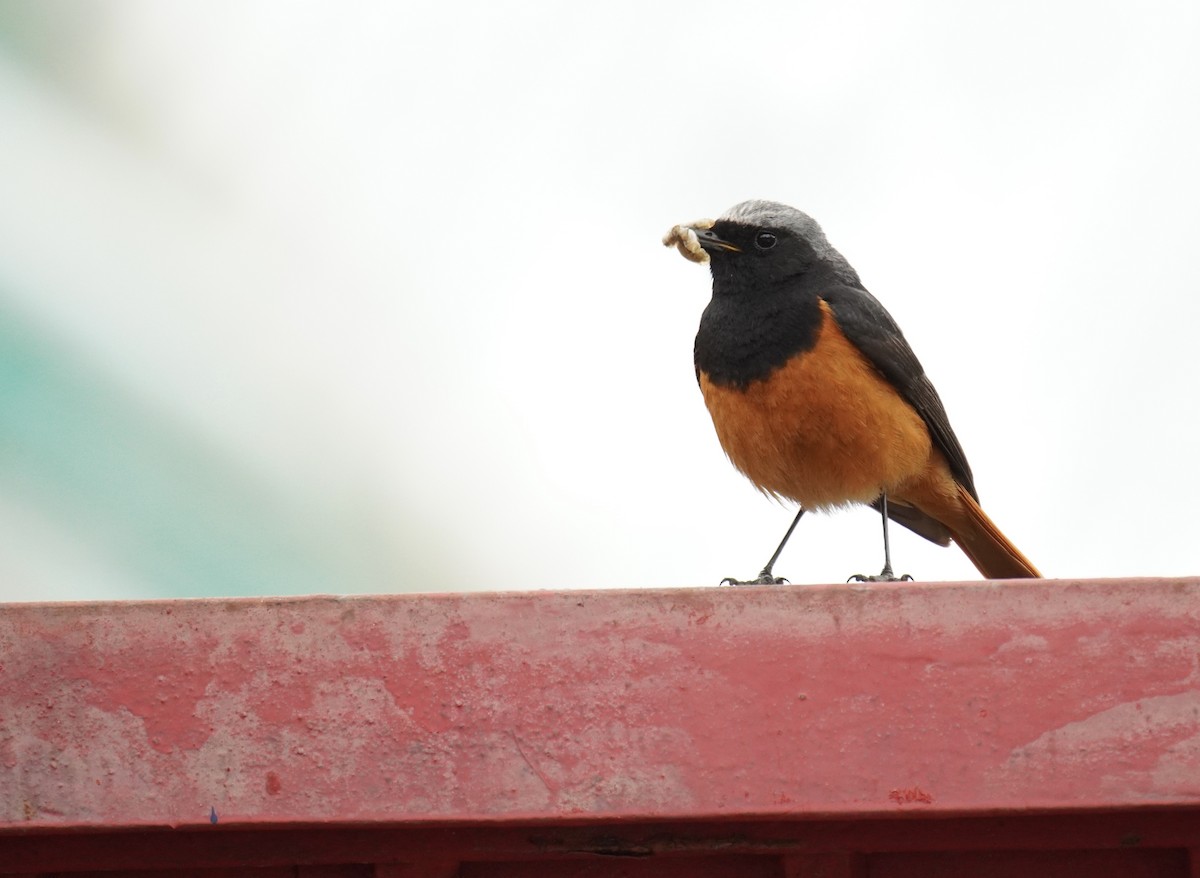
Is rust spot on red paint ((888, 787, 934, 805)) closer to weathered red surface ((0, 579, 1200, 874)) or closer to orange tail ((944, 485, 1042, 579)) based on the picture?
weathered red surface ((0, 579, 1200, 874))

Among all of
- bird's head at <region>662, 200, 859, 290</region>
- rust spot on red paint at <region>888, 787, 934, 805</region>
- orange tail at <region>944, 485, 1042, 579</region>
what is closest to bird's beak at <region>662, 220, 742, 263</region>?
bird's head at <region>662, 200, 859, 290</region>

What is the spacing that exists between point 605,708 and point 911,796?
54 centimetres

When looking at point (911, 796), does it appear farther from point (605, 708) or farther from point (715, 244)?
point (715, 244)

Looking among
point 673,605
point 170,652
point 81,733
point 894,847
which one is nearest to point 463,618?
point 673,605

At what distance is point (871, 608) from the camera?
2393 mm

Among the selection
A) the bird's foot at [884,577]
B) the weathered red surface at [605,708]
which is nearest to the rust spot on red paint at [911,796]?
the weathered red surface at [605,708]

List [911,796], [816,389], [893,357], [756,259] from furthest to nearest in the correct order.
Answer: [756,259]
[893,357]
[816,389]
[911,796]

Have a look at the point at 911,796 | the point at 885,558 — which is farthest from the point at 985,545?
the point at 911,796

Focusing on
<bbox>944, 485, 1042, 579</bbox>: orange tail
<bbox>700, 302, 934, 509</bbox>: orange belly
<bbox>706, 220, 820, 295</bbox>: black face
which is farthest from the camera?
<bbox>944, 485, 1042, 579</bbox>: orange tail

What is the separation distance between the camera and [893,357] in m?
4.48

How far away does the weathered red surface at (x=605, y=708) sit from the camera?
2301mm

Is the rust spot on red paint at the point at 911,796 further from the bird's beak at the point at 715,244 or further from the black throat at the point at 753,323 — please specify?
the bird's beak at the point at 715,244

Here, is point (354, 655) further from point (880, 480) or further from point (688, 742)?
point (880, 480)

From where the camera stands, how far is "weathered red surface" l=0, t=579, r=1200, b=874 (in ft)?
7.55
